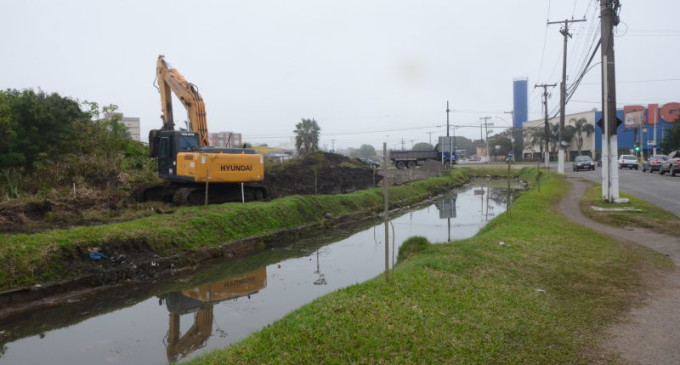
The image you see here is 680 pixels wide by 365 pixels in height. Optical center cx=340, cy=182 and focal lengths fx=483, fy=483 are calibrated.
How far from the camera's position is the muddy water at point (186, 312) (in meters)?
7.31

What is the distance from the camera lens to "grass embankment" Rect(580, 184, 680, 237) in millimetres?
12984

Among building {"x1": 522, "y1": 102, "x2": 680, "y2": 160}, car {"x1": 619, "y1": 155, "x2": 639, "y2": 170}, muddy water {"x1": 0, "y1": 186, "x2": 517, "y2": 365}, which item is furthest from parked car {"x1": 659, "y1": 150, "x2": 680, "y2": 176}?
building {"x1": 522, "y1": 102, "x2": 680, "y2": 160}

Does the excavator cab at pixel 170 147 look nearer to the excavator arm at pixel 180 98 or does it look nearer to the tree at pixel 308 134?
the excavator arm at pixel 180 98

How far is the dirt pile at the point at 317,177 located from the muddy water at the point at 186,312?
33.9 ft

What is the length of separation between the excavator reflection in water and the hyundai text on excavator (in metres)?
5.43

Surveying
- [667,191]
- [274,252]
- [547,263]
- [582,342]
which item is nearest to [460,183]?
[667,191]

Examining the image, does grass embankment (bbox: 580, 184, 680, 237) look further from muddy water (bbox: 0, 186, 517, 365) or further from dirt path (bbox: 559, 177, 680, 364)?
muddy water (bbox: 0, 186, 517, 365)

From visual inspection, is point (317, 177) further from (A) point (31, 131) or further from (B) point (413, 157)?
(B) point (413, 157)

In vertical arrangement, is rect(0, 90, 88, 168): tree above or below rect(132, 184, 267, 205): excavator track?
above

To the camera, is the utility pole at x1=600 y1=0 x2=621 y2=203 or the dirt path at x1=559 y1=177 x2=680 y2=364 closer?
the dirt path at x1=559 y1=177 x2=680 y2=364

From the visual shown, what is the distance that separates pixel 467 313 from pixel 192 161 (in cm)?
1241

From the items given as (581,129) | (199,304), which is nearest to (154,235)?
(199,304)

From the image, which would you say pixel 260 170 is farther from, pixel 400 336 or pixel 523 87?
pixel 523 87

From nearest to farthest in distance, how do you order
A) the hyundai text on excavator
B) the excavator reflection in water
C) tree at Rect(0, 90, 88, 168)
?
the excavator reflection in water → the hyundai text on excavator → tree at Rect(0, 90, 88, 168)
